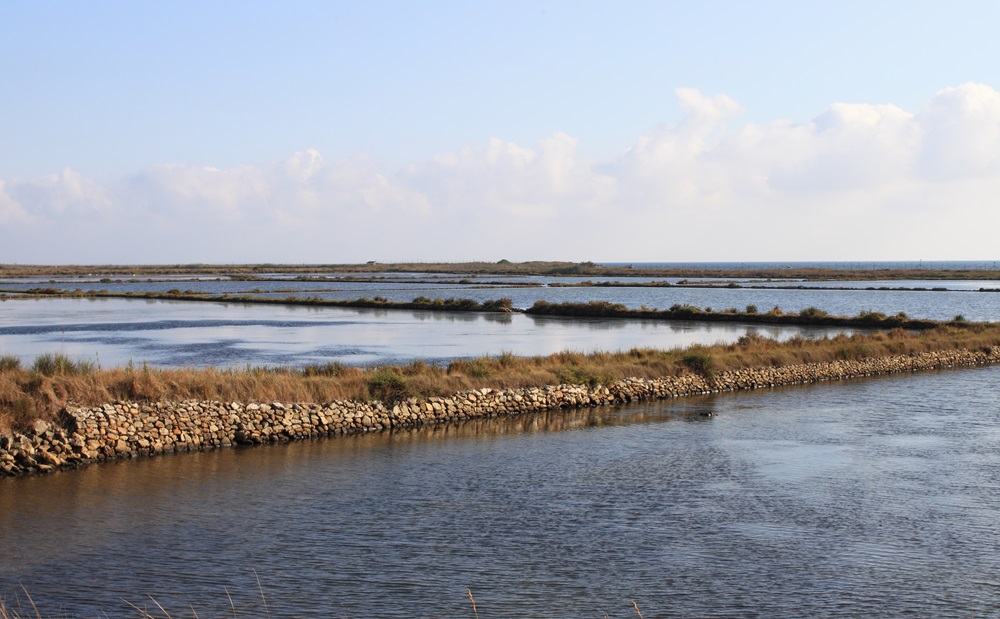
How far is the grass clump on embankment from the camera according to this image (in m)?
15.7

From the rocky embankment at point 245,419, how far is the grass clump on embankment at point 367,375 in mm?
284

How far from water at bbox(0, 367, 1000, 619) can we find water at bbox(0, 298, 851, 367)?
8248 millimetres

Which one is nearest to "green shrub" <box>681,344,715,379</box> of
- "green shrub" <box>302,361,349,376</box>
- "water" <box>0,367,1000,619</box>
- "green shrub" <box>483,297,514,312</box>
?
"water" <box>0,367,1000,619</box>

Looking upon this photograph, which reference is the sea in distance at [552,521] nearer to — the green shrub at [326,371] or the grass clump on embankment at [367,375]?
the grass clump on embankment at [367,375]

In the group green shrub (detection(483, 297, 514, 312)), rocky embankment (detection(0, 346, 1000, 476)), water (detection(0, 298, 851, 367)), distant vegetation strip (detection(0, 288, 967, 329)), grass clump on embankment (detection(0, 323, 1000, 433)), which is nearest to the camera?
rocky embankment (detection(0, 346, 1000, 476))

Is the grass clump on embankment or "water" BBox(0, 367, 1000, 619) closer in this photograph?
"water" BBox(0, 367, 1000, 619)

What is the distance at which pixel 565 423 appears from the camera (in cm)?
1978

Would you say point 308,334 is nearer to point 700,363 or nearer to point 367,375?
point 700,363

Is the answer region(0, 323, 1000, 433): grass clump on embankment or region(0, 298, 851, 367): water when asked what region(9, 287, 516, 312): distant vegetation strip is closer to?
region(0, 298, 851, 367): water

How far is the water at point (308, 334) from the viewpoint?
29.3 metres

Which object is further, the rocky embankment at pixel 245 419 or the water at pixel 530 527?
the rocky embankment at pixel 245 419

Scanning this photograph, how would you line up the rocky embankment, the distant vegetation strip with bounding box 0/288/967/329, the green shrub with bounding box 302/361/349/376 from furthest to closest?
the distant vegetation strip with bounding box 0/288/967/329, the green shrub with bounding box 302/361/349/376, the rocky embankment

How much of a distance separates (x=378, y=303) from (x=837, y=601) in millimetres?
54566

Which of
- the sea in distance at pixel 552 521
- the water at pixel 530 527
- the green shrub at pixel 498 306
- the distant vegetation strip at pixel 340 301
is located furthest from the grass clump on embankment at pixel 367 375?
the distant vegetation strip at pixel 340 301
